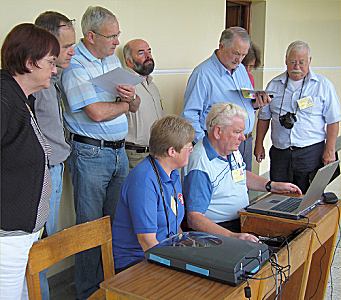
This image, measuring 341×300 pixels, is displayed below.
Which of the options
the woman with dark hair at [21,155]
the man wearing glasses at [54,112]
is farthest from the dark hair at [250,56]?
the woman with dark hair at [21,155]

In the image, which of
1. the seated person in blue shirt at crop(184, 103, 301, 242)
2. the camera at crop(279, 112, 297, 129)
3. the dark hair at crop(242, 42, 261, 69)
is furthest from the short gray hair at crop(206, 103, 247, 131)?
the dark hair at crop(242, 42, 261, 69)

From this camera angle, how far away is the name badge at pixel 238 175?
7.59 feet

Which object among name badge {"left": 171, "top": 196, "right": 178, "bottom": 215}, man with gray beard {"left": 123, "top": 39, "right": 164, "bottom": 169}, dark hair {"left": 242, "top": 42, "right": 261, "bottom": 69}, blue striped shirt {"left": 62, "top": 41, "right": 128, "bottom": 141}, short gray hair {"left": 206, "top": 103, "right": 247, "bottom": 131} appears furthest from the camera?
dark hair {"left": 242, "top": 42, "right": 261, "bottom": 69}

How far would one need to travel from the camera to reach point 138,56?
3.06 m

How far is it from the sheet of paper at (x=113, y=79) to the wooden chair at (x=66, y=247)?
800mm

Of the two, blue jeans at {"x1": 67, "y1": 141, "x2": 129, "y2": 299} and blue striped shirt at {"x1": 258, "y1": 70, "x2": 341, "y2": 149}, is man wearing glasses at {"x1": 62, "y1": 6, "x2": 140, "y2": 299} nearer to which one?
blue jeans at {"x1": 67, "y1": 141, "x2": 129, "y2": 299}

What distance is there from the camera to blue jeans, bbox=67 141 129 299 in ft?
8.22

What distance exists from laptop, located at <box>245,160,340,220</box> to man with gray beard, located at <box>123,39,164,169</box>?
97cm

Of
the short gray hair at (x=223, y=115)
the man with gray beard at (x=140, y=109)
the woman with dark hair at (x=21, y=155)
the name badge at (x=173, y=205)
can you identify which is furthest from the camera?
the man with gray beard at (x=140, y=109)

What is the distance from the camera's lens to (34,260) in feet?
5.00

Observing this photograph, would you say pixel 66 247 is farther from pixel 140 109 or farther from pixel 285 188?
pixel 140 109

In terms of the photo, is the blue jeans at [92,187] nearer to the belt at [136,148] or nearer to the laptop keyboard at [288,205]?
the belt at [136,148]

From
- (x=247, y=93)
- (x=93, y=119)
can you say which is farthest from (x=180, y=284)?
(x=247, y=93)

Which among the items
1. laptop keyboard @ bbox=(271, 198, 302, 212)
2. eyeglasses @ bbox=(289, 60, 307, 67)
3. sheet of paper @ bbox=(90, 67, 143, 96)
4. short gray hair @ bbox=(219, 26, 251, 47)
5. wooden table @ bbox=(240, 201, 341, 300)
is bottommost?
wooden table @ bbox=(240, 201, 341, 300)
